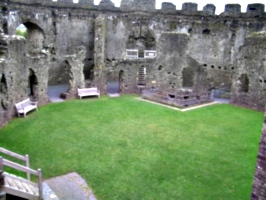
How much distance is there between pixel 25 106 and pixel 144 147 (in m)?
7.58

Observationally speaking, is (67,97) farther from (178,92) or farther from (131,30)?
(131,30)

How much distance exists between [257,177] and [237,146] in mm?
6770

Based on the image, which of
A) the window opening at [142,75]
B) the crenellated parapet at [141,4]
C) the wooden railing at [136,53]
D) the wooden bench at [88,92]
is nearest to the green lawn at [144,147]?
the wooden bench at [88,92]

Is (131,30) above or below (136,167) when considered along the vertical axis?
above

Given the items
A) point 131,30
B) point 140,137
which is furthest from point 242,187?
point 131,30

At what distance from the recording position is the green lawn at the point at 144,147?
9922mm

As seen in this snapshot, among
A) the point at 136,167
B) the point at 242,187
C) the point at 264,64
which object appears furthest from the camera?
the point at 264,64

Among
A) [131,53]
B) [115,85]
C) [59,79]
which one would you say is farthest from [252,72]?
[59,79]

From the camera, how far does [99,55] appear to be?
23.1 metres

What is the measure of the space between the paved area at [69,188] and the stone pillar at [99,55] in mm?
12133

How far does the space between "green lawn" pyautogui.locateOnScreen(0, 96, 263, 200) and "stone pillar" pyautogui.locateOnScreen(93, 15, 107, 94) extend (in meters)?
3.50

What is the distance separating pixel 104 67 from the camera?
72.9 feet

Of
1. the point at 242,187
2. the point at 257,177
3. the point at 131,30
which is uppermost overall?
the point at 131,30

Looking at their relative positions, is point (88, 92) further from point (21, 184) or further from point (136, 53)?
point (21, 184)
